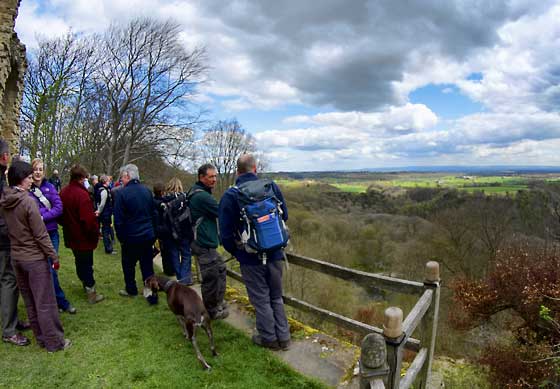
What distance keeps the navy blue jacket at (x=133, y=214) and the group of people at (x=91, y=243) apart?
0.01m

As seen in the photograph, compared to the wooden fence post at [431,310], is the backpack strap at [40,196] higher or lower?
higher

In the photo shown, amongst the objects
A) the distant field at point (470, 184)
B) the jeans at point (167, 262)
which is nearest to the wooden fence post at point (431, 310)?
the jeans at point (167, 262)

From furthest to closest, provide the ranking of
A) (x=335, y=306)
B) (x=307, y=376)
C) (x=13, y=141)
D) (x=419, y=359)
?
(x=335, y=306), (x=13, y=141), (x=307, y=376), (x=419, y=359)

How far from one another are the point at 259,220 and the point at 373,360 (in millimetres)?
1883

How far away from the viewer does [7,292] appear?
402cm

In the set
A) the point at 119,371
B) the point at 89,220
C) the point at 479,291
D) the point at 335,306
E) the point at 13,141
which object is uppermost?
the point at 13,141

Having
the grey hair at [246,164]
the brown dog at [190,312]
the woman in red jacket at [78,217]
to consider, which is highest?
the grey hair at [246,164]

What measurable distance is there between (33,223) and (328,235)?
30.6 metres

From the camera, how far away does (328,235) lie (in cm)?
3325

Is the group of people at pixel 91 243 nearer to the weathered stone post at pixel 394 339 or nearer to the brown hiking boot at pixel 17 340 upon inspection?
the brown hiking boot at pixel 17 340

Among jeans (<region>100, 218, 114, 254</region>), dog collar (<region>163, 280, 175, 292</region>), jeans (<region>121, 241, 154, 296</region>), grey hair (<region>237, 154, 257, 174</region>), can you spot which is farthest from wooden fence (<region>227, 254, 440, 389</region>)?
jeans (<region>100, 218, 114, 254</region>)

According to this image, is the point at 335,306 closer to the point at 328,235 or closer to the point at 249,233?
the point at 328,235

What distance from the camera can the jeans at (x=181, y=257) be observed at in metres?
5.99

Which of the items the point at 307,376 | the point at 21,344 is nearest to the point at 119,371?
the point at 21,344
